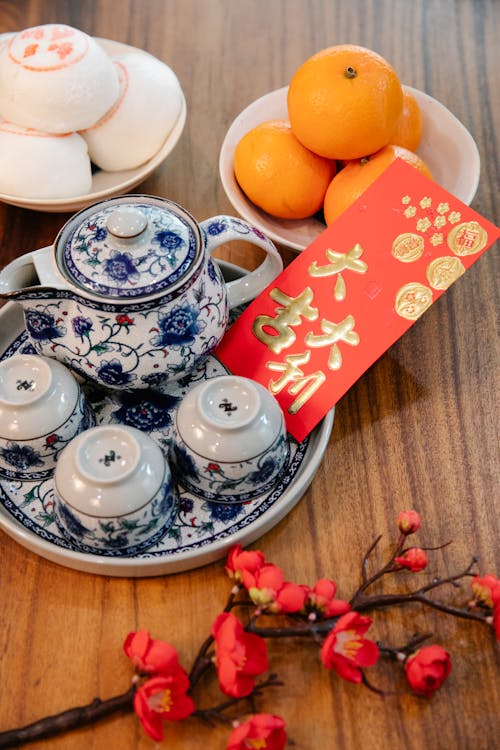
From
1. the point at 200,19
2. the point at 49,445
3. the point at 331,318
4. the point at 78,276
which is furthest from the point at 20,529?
the point at 200,19

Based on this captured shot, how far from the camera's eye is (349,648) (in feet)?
1.70

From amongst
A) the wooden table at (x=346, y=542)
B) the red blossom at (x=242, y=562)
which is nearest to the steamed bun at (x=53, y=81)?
the wooden table at (x=346, y=542)

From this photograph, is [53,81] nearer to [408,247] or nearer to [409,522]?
[408,247]

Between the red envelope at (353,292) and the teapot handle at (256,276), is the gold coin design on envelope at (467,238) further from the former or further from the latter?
the teapot handle at (256,276)

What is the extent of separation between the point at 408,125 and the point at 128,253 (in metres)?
0.38

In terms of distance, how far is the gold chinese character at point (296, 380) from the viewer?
670mm

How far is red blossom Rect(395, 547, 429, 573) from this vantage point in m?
0.58

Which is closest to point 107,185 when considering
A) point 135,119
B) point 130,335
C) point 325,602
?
point 135,119

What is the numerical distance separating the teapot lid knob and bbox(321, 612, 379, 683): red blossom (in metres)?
0.32

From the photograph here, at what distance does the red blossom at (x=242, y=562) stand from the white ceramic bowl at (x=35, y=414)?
0.16m

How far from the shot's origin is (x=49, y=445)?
62cm

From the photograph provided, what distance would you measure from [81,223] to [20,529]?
248 mm

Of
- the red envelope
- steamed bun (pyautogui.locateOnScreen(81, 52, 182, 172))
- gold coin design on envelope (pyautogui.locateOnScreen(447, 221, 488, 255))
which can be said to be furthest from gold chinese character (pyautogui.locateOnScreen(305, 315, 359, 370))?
steamed bun (pyautogui.locateOnScreen(81, 52, 182, 172))

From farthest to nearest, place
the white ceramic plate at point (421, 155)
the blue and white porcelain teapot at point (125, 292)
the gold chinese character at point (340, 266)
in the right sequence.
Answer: the white ceramic plate at point (421, 155) → the gold chinese character at point (340, 266) → the blue and white porcelain teapot at point (125, 292)
